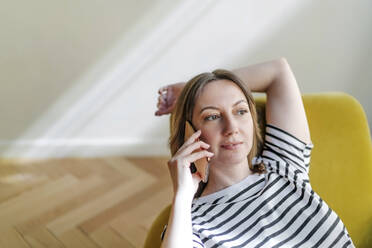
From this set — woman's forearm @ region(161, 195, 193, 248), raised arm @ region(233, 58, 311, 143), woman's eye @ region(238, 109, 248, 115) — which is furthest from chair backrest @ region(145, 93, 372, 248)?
woman's forearm @ region(161, 195, 193, 248)

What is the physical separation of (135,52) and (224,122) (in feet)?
3.83

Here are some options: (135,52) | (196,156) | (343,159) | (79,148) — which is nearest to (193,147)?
(196,156)

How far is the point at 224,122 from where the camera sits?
3.63ft

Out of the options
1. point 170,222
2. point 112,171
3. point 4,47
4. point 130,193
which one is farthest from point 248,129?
point 4,47

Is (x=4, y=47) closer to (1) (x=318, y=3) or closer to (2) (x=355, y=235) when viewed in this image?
(1) (x=318, y=3)

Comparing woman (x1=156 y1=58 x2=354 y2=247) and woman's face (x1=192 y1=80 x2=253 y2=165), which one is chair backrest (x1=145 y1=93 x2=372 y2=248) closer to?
woman (x1=156 y1=58 x2=354 y2=247)

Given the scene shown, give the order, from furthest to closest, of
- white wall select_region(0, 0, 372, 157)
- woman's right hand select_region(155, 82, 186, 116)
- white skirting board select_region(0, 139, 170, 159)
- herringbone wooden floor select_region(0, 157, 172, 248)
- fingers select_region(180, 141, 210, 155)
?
white skirting board select_region(0, 139, 170, 159)
white wall select_region(0, 0, 372, 157)
herringbone wooden floor select_region(0, 157, 172, 248)
woman's right hand select_region(155, 82, 186, 116)
fingers select_region(180, 141, 210, 155)

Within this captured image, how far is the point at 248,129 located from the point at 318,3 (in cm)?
124

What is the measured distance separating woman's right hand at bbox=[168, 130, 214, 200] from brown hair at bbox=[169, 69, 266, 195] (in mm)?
96

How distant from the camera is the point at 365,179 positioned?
126 centimetres

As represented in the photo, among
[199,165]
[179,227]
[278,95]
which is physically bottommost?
[179,227]

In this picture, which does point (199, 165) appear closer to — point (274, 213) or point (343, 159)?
point (274, 213)

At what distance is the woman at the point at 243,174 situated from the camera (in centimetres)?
107

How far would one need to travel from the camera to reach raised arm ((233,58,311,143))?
3.99 ft
